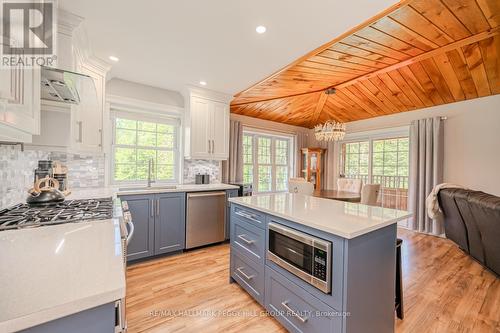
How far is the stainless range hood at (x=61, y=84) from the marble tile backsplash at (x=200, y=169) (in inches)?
77.6

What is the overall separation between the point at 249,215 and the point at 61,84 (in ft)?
5.78

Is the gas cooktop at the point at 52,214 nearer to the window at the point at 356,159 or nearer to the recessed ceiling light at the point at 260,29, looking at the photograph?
the recessed ceiling light at the point at 260,29

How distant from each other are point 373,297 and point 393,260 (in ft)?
1.07

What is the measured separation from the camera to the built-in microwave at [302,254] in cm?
126

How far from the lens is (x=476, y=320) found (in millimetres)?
1741

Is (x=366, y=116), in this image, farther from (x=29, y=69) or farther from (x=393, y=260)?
(x=29, y=69)

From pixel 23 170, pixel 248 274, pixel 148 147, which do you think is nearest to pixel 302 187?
pixel 248 274

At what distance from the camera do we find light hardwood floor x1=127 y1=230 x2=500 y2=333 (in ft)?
5.55

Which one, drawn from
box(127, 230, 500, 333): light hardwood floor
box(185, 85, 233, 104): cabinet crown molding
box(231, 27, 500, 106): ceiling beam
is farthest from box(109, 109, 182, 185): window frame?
box(231, 27, 500, 106): ceiling beam

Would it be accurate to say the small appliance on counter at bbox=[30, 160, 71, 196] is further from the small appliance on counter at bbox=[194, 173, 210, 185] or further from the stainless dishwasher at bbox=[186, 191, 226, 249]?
the small appliance on counter at bbox=[194, 173, 210, 185]

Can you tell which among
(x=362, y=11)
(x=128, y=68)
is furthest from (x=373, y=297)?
(x=128, y=68)

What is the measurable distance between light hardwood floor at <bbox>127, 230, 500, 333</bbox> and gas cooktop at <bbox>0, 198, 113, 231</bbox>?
3.17 feet

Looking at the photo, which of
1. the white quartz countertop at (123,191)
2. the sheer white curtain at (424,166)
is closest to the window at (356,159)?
the sheer white curtain at (424,166)

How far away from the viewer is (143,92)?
10.7 feet
